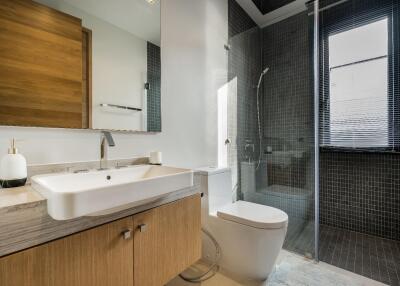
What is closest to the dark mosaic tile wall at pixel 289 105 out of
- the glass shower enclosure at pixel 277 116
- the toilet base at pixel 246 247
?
the glass shower enclosure at pixel 277 116

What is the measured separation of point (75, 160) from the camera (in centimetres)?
112

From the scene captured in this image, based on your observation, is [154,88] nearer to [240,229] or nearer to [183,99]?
[183,99]

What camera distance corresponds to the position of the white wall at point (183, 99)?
1130 millimetres

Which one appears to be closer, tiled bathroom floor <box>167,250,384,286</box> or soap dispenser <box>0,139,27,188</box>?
soap dispenser <box>0,139,27,188</box>

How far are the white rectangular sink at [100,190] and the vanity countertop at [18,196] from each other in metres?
0.02

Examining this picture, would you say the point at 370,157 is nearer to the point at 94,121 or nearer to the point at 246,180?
the point at 246,180

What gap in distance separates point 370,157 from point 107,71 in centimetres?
252

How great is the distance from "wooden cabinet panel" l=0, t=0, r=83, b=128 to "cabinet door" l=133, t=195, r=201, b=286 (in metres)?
0.65

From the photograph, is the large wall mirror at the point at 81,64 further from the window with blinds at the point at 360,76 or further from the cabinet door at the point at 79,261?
the window with blinds at the point at 360,76

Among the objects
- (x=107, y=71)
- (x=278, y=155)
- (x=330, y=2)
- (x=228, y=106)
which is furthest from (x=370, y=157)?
(x=107, y=71)

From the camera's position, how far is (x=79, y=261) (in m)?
0.72

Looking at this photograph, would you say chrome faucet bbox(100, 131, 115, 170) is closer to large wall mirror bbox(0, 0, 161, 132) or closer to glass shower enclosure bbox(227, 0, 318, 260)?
large wall mirror bbox(0, 0, 161, 132)

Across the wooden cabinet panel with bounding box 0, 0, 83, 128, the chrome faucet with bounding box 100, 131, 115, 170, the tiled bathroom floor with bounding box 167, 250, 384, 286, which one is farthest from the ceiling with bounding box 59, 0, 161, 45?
the tiled bathroom floor with bounding box 167, 250, 384, 286

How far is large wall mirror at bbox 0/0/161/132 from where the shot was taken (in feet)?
3.06
